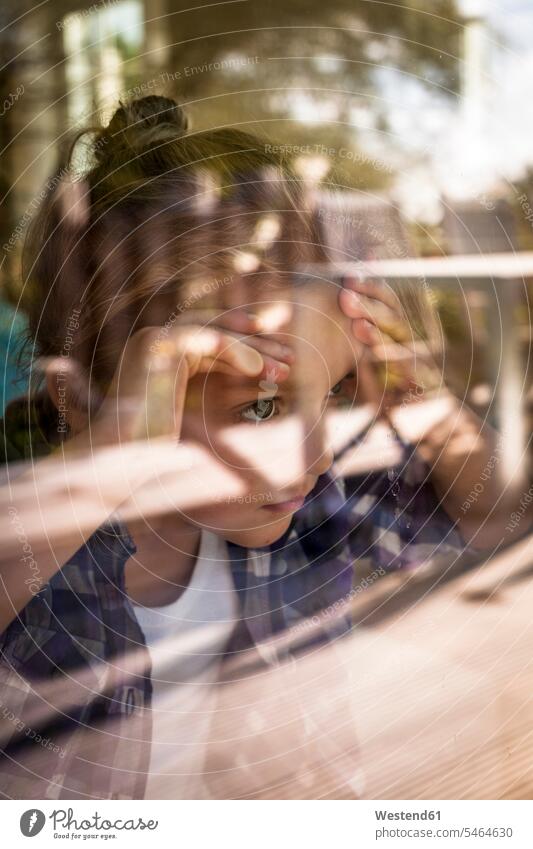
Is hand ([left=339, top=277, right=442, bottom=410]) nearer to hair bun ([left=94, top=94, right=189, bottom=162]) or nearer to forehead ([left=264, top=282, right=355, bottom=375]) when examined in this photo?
forehead ([left=264, top=282, right=355, bottom=375])

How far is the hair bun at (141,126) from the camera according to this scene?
0.54 meters

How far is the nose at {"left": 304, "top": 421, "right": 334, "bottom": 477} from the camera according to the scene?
560mm

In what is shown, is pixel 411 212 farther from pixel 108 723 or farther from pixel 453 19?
pixel 108 723

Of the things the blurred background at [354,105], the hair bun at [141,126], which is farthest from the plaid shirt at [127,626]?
the hair bun at [141,126]

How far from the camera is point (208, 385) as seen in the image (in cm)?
55

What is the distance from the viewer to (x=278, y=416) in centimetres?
56

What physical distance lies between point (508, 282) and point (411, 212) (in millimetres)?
76

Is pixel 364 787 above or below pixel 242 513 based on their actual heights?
below

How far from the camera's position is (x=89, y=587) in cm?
56

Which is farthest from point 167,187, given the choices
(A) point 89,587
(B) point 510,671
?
(B) point 510,671

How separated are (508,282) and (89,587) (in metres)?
0.33
